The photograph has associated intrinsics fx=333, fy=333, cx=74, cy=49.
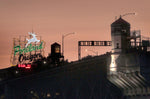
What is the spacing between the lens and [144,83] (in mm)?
69500

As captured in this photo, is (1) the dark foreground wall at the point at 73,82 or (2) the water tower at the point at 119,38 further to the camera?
(1) the dark foreground wall at the point at 73,82

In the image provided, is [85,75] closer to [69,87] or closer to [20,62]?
[69,87]

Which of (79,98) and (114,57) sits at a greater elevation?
(114,57)

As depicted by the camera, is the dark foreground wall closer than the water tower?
No

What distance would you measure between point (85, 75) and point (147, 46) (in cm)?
3325

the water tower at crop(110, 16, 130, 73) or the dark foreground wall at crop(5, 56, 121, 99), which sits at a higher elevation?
the water tower at crop(110, 16, 130, 73)

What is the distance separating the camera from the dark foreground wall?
297 ft

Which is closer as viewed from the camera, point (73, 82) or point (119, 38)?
point (119, 38)

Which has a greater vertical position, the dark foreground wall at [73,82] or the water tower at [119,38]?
the water tower at [119,38]

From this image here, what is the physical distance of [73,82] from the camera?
104375mm

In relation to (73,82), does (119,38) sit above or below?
above

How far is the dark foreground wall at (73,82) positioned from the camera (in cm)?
9050

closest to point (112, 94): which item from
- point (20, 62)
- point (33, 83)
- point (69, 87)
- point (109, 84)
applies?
point (109, 84)

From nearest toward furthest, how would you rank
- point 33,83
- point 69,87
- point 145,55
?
point 145,55 → point 69,87 → point 33,83
